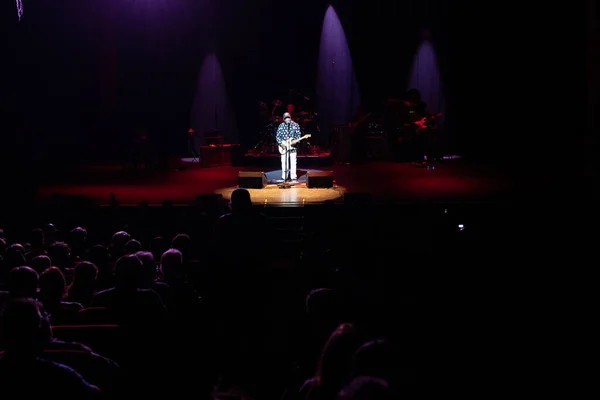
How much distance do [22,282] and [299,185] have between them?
30.6 feet

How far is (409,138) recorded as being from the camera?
714 inches

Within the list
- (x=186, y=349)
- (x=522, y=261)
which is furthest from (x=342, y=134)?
(x=186, y=349)

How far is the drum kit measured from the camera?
17453 mm

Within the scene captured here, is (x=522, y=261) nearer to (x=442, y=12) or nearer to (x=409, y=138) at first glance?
(x=409, y=138)

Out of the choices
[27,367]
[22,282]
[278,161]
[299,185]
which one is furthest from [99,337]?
[278,161]

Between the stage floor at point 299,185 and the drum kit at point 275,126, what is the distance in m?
1.34

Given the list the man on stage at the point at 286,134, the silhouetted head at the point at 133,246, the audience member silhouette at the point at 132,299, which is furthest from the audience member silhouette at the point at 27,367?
the man on stage at the point at 286,134

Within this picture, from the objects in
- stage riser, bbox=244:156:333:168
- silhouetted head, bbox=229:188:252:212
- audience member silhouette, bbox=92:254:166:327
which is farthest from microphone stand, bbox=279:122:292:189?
audience member silhouette, bbox=92:254:166:327

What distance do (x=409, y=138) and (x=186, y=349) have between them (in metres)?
14.2

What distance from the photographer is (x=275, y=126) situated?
18.1m

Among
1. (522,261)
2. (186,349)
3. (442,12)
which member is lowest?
(186,349)

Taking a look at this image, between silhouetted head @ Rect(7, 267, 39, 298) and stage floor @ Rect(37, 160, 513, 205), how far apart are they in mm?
6586

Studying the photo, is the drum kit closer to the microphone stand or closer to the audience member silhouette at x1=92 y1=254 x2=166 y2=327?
the microphone stand

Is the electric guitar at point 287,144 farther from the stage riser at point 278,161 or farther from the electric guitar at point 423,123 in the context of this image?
the electric guitar at point 423,123
